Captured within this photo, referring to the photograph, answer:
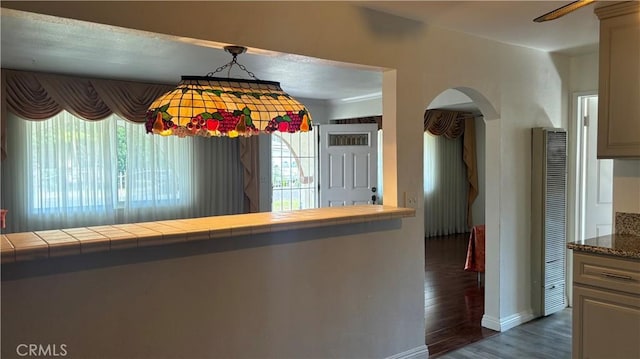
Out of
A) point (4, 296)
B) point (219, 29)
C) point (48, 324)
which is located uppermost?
point (219, 29)

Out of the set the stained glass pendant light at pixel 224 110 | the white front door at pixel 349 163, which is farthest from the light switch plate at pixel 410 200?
the white front door at pixel 349 163

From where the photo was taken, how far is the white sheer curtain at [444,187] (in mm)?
8336

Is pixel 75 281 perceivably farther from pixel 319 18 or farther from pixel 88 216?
pixel 88 216

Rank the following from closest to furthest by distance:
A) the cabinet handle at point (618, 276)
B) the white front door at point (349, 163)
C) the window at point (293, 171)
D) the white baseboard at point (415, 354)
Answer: the cabinet handle at point (618, 276) < the white baseboard at point (415, 354) < the white front door at point (349, 163) < the window at point (293, 171)

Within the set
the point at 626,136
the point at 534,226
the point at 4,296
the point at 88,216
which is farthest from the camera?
the point at 88,216

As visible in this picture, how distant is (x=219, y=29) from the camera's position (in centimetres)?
232

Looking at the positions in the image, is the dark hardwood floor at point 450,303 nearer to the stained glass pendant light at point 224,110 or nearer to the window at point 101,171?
the stained glass pendant light at point 224,110

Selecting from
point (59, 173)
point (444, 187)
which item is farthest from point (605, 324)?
point (444, 187)

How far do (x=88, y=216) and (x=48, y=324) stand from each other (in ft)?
12.5

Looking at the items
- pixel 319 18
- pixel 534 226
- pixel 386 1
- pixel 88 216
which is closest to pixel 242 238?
pixel 319 18

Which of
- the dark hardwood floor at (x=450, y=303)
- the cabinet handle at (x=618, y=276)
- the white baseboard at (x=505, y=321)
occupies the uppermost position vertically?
the cabinet handle at (x=618, y=276)

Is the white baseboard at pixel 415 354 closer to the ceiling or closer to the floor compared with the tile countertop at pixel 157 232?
closer to the floor

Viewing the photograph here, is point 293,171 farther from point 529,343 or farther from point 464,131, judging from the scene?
point 529,343

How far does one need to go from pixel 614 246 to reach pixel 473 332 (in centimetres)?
147
